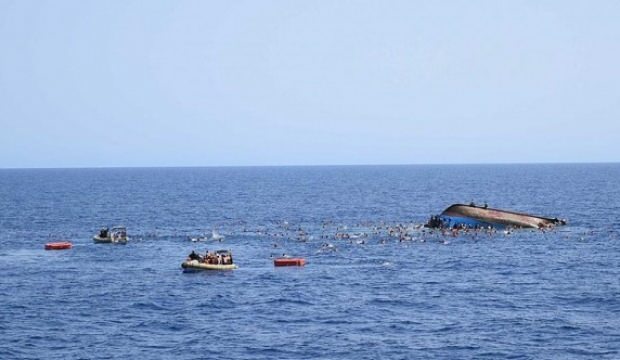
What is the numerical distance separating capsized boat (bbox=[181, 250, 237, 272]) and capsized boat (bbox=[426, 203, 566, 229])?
45611 mm

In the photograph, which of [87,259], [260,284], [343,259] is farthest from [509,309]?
[87,259]

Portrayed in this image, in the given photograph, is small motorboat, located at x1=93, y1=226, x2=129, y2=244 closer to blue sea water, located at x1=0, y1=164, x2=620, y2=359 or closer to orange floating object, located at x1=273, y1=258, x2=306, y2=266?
blue sea water, located at x1=0, y1=164, x2=620, y2=359

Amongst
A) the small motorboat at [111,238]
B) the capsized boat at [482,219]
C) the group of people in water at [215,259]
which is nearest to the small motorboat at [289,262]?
the group of people in water at [215,259]

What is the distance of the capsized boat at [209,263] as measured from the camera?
8788cm

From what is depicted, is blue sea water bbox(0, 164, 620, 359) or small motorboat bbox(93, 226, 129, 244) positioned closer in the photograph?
blue sea water bbox(0, 164, 620, 359)

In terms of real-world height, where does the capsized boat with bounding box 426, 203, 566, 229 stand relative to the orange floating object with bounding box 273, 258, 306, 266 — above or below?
above

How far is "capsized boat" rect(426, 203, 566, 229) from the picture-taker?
413 ft

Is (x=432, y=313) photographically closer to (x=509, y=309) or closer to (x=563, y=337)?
(x=509, y=309)

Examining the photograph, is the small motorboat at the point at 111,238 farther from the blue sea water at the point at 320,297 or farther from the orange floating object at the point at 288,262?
the orange floating object at the point at 288,262

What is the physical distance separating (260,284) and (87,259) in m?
26.7

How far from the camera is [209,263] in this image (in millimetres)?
88938

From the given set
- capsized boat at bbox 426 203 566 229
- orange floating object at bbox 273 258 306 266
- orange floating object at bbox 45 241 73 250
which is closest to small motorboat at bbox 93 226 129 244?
orange floating object at bbox 45 241 73 250

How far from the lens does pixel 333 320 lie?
2576 inches

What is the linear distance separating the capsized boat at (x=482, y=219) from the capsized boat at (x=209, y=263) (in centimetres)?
4561
